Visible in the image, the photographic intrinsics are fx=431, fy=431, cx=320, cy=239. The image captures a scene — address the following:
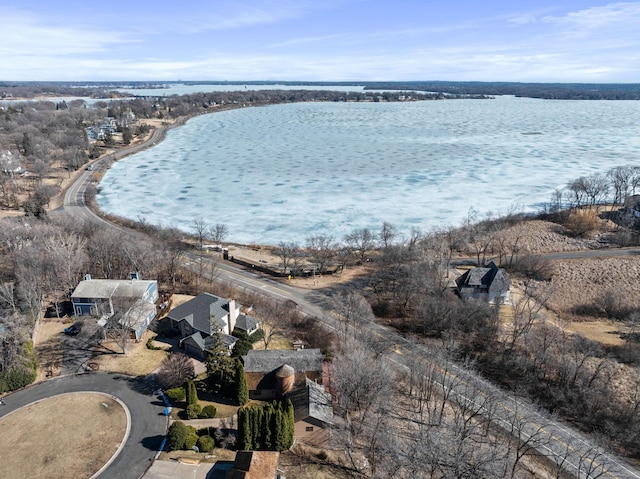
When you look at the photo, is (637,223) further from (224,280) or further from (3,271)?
(3,271)

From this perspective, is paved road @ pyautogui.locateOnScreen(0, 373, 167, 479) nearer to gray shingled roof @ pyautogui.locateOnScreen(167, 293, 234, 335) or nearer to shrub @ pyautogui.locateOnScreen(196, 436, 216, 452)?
shrub @ pyautogui.locateOnScreen(196, 436, 216, 452)

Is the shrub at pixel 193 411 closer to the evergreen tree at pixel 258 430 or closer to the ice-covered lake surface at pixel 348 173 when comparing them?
the evergreen tree at pixel 258 430

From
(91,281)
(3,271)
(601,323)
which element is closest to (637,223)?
(601,323)

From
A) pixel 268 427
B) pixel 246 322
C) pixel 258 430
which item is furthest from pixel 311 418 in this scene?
pixel 246 322

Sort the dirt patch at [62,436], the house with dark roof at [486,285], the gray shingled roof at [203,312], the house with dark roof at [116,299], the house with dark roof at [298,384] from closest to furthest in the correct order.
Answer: the dirt patch at [62,436], the house with dark roof at [298,384], the gray shingled roof at [203,312], the house with dark roof at [116,299], the house with dark roof at [486,285]

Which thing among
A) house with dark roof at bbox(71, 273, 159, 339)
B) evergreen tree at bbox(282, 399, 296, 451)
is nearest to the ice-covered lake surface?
house with dark roof at bbox(71, 273, 159, 339)

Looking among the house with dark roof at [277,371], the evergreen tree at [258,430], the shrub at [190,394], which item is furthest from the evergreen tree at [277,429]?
the shrub at [190,394]

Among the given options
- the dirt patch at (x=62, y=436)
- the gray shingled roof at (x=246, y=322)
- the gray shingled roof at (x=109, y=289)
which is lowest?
the dirt patch at (x=62, y=436)
